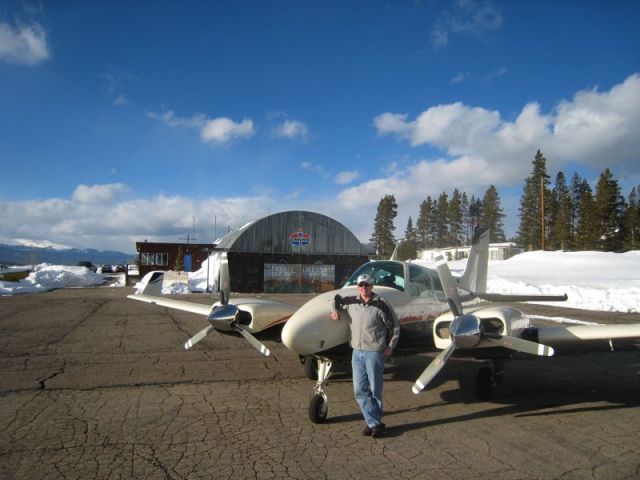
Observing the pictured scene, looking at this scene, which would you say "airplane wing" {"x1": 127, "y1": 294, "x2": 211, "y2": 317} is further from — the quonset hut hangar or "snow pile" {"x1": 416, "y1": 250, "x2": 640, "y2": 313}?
the quonset hut hangar

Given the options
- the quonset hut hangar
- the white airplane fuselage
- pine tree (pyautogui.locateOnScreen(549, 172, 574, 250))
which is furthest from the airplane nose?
pine tree (pyautogui.locateOnScreen(549, 172, 574, 250))

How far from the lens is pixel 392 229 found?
70.5 m

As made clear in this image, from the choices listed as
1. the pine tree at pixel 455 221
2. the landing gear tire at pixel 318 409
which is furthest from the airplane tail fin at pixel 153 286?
the pine tree at pixel 455 221

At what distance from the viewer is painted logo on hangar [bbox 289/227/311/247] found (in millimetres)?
35656

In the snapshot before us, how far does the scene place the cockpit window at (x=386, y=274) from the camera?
784cm

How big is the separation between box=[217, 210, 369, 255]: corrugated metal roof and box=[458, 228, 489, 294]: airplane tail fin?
962 inches

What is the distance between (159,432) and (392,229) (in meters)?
A: 66.6

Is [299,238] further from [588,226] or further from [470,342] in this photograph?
[588,226]

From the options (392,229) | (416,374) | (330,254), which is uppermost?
(392,229)

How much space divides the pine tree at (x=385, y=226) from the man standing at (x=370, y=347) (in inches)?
2492

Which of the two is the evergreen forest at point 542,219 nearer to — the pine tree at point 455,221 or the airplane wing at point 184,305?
the pine tree at point 455,221

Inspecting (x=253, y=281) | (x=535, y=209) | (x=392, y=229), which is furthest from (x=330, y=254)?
(x=535, y=209)

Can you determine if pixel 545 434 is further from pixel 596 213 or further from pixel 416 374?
pixel 596 213

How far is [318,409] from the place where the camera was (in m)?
5.81
